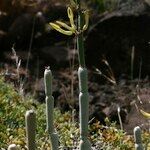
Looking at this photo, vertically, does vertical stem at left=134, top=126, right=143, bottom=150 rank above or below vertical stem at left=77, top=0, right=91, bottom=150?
below

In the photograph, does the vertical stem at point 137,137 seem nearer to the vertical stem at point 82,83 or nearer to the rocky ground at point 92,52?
the vertical stem at point 82,83

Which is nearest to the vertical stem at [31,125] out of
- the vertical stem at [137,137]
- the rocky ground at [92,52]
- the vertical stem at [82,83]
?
the vertical stem at [82,83]

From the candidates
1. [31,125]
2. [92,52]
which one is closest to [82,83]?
[31,125]

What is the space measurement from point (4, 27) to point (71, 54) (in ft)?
3.90

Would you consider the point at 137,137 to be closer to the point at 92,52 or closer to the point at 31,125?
the point at 31,125

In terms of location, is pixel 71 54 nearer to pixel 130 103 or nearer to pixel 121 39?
pixel 121 39

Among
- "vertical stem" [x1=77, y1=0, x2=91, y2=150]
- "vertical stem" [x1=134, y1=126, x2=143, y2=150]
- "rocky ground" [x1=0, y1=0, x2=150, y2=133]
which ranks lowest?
"vertical stem" [x1=134, y1=126, x2=143, y2=150]

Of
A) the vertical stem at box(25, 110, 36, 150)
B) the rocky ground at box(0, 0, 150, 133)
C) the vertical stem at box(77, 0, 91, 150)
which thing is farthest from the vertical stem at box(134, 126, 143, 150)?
the rocky ground at box(0, 0, 150, 133)

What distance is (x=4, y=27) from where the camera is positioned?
24.7ft

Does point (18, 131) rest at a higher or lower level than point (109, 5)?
lower

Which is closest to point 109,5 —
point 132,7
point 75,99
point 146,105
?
point 132,7

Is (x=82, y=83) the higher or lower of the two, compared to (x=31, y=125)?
higher

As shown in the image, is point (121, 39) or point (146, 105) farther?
point (121, 39)

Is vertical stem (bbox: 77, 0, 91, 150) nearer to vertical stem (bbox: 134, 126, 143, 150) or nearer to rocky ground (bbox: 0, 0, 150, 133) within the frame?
vertical stem (bbox: 134, 126, 143, 150)
